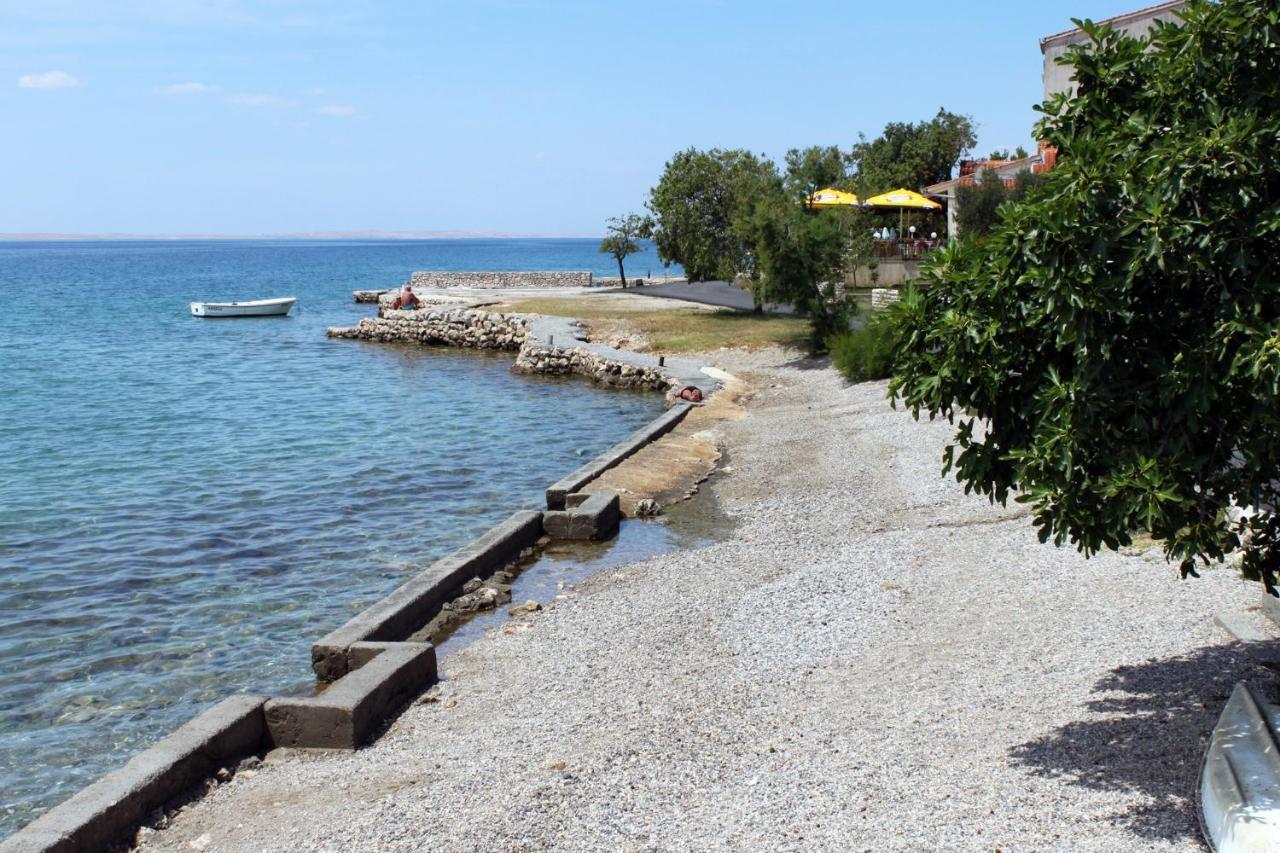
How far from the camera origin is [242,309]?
61.4 m

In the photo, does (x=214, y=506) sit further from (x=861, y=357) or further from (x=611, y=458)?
(x=861, y=357)

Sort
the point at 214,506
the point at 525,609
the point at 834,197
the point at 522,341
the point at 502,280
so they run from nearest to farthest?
the point at 525,609, the point at 214,506, the point at 834,197, the point at 522,341, the point at 502,280

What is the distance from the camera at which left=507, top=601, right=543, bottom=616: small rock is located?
12.4m

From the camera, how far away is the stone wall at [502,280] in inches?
2483

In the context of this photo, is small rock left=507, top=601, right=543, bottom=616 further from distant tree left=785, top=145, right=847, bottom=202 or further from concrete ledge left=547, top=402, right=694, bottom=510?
distant tree left=785, top=145, right=847, bottom=202

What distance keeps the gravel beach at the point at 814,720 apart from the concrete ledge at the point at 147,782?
0.79 ft

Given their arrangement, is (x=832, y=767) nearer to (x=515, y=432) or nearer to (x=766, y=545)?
(x=766, y=545)

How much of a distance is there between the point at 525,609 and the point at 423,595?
3.50 feet

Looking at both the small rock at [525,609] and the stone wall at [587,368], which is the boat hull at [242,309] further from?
the small rock at [525,609]

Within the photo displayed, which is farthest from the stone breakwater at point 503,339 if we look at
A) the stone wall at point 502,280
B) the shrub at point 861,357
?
the stone wall at point 502,280

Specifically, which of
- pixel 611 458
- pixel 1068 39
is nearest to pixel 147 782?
pixel 611 458

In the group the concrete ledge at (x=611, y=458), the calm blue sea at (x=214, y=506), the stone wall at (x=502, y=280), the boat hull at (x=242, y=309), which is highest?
the stone wall at (x=502, y=280)

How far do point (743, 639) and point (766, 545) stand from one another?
150 inches

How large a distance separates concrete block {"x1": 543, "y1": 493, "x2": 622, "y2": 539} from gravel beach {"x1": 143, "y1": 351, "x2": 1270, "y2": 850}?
210cm
